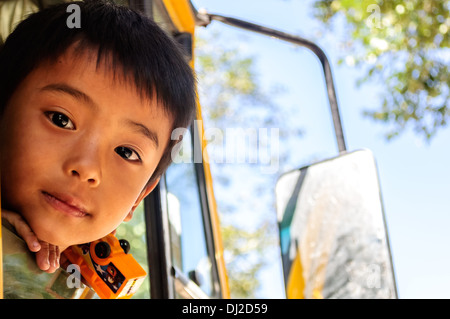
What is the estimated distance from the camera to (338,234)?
1829mm

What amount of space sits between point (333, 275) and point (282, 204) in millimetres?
342

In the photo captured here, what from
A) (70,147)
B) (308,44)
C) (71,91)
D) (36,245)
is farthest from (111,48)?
(308,44)

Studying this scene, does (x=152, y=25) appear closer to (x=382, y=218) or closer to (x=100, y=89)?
(x=100, y=89)

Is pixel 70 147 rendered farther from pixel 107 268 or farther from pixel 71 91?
pixel 107 268

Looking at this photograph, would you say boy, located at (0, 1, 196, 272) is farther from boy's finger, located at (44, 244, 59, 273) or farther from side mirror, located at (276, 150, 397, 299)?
side mirror, located at (276, 150, 397, 299)

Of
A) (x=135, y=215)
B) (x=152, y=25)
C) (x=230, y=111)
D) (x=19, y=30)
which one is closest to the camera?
(x=19, y=30)

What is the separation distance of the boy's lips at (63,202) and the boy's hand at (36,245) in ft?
0.23

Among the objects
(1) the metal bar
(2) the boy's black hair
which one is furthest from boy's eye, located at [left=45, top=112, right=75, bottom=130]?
(1) the metal bar

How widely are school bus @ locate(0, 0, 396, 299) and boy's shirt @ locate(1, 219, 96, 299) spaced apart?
3 centimetres

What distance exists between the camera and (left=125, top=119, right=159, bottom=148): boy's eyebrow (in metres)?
1.33

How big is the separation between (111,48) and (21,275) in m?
0.53

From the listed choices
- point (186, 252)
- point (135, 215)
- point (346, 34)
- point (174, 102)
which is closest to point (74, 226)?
point (174, 102)

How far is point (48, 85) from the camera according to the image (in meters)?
1.24
